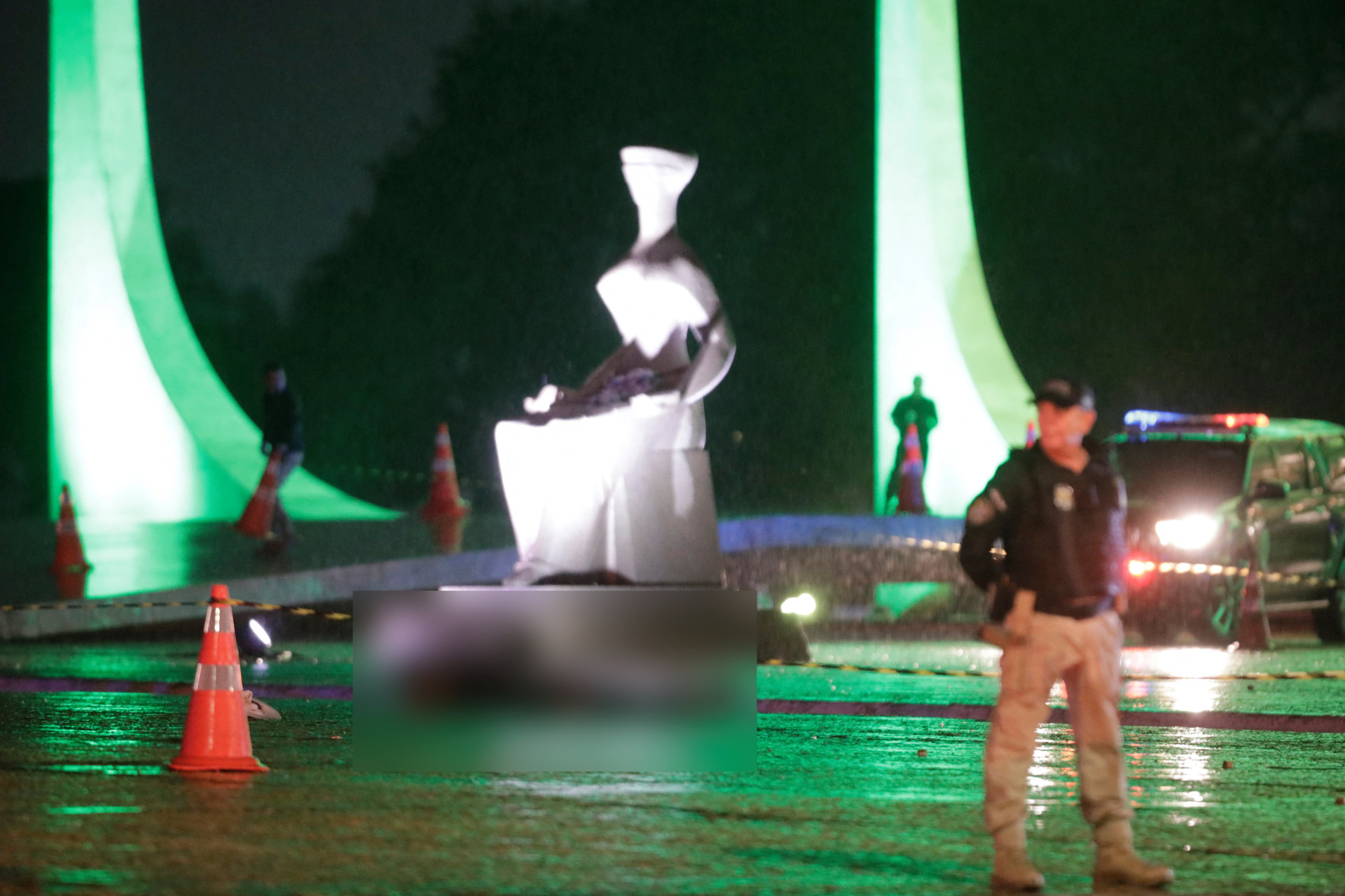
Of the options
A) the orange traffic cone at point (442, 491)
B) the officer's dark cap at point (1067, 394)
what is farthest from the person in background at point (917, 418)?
the officer's dark cap at point (1067, 394)

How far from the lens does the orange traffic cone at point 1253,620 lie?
16.9 metres

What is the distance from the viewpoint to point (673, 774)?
9289mm

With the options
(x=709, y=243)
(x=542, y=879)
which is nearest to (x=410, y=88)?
(x=709, y=243)

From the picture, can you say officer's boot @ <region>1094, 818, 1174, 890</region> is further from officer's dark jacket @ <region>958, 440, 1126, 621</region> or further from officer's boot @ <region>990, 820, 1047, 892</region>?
officer's dark jacket @ <region>958, 440, 1126, 621</region>

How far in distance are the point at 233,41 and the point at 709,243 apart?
15269mm

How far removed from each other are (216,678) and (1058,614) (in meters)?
3.98

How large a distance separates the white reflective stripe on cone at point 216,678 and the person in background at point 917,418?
1546 cm

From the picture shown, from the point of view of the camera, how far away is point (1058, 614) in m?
6.79

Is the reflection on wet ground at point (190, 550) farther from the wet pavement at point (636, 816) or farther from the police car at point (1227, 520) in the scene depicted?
the police car at point (1227, 520)

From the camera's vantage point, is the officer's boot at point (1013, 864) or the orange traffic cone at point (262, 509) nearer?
the officer's boot at point (1013, 864)

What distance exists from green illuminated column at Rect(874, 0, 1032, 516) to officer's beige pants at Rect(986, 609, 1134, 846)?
18.2 meters

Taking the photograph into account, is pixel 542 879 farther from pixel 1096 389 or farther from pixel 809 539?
pixel 1096 389

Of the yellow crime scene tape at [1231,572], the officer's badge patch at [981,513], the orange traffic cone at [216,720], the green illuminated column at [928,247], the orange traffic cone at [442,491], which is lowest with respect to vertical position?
the orange traffic cone at [216,720]

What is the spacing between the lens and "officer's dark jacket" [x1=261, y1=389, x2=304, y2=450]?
19.9 metres
